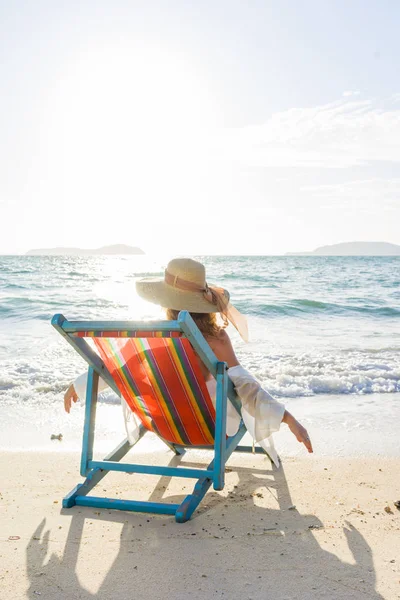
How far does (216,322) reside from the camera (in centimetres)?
316

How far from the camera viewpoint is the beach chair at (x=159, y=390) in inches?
106

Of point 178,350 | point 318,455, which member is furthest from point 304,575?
point 318,455

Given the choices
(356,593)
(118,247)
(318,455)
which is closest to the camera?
(356,593)

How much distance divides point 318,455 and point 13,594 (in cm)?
245

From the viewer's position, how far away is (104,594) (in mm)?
2232

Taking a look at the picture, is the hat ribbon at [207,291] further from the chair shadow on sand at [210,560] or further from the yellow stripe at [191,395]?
the chair shadow on sand at [210,560]

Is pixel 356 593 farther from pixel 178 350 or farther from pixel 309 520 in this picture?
pixel 178 350

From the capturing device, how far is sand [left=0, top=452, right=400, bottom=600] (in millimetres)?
2281

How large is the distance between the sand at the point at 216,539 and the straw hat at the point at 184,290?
3.49 feet

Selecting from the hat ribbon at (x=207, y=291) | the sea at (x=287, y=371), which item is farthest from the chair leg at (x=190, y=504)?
the sea at (x=287, y=371)

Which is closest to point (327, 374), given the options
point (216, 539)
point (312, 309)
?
point (216, 539)

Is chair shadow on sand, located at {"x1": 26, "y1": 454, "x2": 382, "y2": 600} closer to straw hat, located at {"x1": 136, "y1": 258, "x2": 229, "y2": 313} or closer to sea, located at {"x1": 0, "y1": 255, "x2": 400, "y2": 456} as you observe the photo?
straw hat, located at {"x1": 136, "y1": 258, "x2": 229, "y2": 313}

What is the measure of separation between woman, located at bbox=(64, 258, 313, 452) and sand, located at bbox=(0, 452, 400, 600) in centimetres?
44

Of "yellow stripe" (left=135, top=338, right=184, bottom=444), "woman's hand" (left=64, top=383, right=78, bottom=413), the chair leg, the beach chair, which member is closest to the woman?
the beach chair
